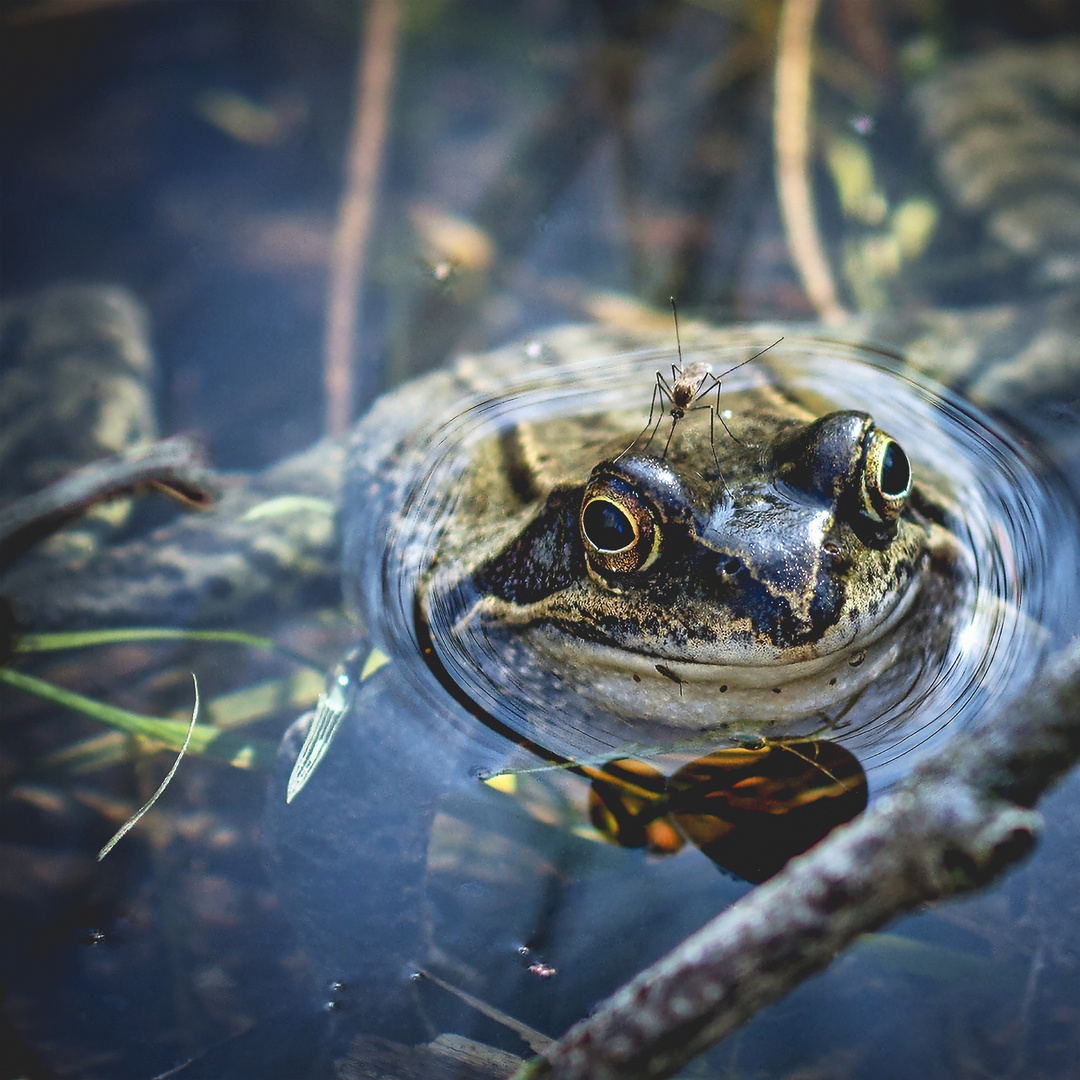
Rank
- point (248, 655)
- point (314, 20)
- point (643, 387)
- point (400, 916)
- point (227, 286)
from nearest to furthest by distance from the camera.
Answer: point (400, 916), point (248, 655), point (643, 387), point (227, 286), point (314, 20)

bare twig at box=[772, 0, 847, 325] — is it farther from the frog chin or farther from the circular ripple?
the frog chin

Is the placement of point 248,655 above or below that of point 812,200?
below

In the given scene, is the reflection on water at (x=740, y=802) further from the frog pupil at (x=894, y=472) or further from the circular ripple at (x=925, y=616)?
the frog pupil at (x=894, y=472)

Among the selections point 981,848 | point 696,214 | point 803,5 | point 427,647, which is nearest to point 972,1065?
point 981,848

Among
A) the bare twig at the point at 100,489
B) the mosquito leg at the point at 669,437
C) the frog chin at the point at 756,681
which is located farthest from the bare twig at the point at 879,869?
the bare twig at the point at 100,489

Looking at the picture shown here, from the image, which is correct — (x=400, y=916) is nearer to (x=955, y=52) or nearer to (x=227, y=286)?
(x=227, y=286)

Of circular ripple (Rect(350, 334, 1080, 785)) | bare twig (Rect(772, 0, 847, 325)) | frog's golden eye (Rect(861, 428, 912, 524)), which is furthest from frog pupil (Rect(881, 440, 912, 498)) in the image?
bare twig (Rect(772, 0, 847, 325))

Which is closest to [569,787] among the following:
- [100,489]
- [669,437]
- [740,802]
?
[740,802]
